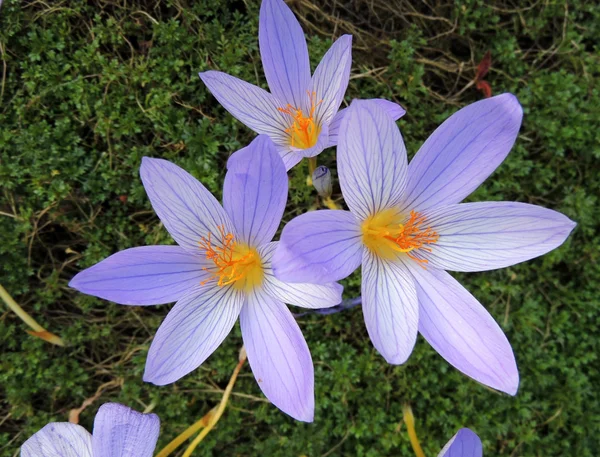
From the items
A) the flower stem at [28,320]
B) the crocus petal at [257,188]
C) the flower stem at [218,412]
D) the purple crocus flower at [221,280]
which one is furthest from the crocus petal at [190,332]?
the flower stem at [28,320]

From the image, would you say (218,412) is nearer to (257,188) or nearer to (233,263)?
(233,263)

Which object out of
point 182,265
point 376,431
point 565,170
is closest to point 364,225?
point 182,265

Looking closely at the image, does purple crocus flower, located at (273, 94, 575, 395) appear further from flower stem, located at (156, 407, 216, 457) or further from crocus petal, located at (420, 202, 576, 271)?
flower stem, located at (156, 407, 216, 457)

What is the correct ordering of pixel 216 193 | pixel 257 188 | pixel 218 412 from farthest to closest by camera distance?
pixel 216 193, pixel 218 412, pixel 257 188

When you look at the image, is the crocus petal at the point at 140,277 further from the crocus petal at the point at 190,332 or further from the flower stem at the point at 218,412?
the flower stem at the point at 218,412

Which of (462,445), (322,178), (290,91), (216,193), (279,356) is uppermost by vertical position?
(290,91)

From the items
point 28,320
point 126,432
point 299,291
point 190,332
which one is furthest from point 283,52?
point 28,320
